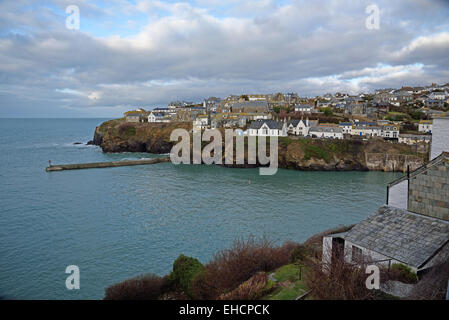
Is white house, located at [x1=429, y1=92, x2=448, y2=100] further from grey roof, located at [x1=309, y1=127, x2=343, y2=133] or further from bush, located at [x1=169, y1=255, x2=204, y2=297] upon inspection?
bush, located at [x1=169, y1=255, x2=204, y2=297]

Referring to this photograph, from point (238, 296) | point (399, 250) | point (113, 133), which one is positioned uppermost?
point (113, 133)

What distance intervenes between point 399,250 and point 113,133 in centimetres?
8275

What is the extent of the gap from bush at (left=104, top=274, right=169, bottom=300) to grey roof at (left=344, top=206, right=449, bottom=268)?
9.62 metres

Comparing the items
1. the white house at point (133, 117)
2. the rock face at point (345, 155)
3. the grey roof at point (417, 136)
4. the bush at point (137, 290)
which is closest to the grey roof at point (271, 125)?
the rock face at point (345, 155)

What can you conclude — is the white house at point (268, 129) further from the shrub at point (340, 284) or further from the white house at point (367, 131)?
the shrub at point (340, 284)

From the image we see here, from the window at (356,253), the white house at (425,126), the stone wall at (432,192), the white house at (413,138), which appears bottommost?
the window at (356,253)

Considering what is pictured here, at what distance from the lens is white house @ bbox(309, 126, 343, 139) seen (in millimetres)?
65519

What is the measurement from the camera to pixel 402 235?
37.8 feet

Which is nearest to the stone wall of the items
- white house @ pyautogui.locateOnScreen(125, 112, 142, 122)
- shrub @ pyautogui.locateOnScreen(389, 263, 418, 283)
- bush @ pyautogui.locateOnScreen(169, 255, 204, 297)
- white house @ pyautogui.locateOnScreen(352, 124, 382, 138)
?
shrub @ pyautogui.locateOnScreen(389, 263, 418, 283)

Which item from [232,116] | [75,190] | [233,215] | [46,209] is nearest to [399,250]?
[233,215]

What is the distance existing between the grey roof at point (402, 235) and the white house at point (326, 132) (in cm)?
5611

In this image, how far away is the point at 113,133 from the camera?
82.1m

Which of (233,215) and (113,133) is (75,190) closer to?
(233,215)

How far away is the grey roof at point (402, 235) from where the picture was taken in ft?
34.3
